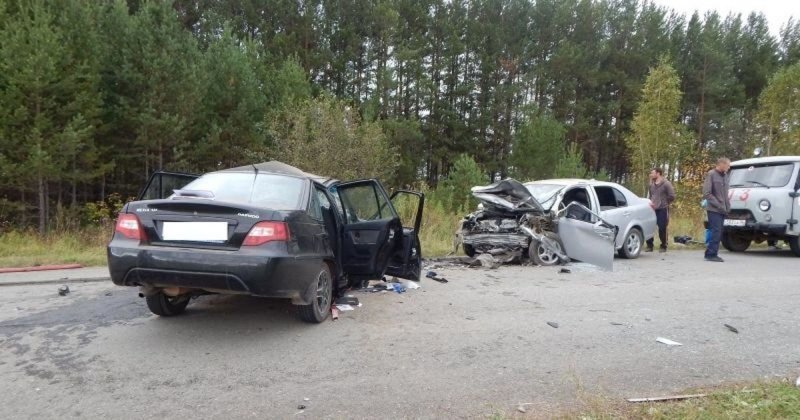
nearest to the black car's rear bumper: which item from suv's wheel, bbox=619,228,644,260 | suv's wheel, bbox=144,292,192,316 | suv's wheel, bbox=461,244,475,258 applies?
suv's wheel, bbox=144,292,192,316

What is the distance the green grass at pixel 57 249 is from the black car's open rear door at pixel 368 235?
17.2 ft

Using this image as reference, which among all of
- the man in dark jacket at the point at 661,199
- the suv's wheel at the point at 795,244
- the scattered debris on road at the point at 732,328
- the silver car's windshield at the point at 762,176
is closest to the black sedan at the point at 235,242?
the scattered debris on road at the point at 732,328

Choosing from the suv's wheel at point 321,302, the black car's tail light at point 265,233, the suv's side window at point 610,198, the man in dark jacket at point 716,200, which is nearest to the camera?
the black car's tail light at point 265,233

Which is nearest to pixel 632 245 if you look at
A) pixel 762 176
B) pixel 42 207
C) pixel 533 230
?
pixel 533 230

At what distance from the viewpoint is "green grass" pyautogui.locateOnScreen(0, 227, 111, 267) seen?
8430mm

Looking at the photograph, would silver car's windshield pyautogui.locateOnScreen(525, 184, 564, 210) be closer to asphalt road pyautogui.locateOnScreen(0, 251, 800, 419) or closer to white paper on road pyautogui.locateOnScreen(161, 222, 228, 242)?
asphalt road pyautogui.locateOnScreen(0, 251, 800, 419)

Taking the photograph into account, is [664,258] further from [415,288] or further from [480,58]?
[480,58]

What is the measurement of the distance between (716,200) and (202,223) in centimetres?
938

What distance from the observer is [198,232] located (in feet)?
13.1

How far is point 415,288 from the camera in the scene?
6.67 meters

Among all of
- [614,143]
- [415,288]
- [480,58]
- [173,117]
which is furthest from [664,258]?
[614,143]

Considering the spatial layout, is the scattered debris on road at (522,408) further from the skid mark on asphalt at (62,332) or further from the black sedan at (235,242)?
the skid mark on asphalt at (62,332)

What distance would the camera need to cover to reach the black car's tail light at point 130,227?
4.09m

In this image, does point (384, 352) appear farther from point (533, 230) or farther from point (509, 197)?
point (509, 197)
